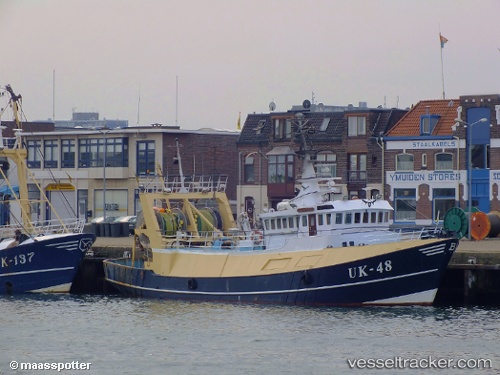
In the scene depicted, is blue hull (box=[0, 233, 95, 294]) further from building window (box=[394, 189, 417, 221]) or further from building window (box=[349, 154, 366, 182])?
building window (box=[349, 154, 366, 182])

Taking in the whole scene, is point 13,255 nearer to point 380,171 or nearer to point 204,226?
point 204,226

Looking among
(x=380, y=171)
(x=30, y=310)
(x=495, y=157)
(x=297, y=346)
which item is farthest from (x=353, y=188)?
(x=297, y=346)

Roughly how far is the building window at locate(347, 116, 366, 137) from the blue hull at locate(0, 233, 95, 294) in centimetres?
2673

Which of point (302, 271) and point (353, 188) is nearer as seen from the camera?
point (302, 271)

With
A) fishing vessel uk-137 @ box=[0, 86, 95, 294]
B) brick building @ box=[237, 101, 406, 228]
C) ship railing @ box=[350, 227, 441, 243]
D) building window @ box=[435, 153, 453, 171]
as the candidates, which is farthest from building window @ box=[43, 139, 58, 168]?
ship railing @ box=[350, 227, 441, 243]

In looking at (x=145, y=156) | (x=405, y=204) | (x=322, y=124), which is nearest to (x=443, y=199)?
(x=405, y=204)

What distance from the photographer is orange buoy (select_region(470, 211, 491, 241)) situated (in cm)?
5949

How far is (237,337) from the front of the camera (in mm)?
40188

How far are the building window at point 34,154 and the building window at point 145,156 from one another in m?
7.65

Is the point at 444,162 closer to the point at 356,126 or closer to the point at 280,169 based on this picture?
the point at 356,126

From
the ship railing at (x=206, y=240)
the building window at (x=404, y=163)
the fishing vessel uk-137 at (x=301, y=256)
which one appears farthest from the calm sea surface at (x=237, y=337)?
the building window at (x=404, y=163)

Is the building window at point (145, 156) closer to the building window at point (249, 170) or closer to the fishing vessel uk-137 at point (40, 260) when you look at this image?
the building window at point (249, 170)

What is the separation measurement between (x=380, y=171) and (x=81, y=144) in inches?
908

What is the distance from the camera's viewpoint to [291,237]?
48.7 m
